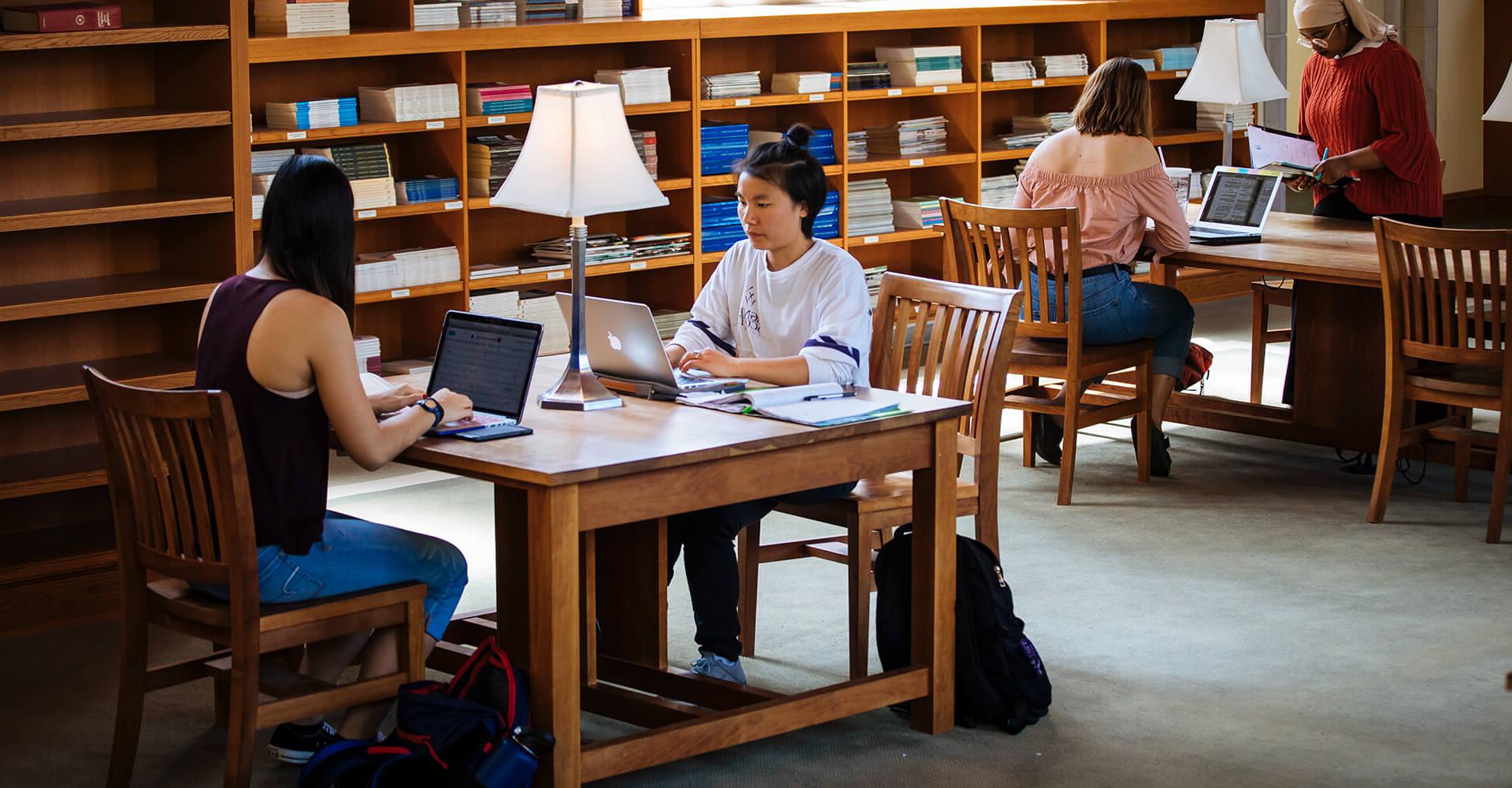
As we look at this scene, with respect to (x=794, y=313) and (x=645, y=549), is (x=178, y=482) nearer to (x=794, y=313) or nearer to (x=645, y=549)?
(x=645, y=549)

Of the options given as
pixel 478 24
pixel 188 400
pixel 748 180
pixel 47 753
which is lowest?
pixel 47 753

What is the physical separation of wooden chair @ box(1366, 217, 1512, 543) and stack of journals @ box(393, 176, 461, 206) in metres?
2.89

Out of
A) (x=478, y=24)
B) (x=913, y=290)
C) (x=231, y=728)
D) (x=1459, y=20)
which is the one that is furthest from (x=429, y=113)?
(x=1459, y=20)

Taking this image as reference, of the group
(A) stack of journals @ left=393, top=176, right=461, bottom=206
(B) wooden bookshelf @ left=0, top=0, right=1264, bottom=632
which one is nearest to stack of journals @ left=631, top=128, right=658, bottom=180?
(B) wooden bookshelf @ left=0, top=0, right=1264, bottom=632

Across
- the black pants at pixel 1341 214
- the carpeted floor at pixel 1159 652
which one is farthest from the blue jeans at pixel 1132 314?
the black pants at pixel 1341 214

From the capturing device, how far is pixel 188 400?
2900 mm

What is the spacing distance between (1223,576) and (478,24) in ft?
10.0

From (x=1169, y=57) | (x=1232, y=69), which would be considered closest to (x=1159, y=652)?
(x=1232, y=69)

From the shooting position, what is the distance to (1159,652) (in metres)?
4.06

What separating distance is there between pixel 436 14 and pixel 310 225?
2.96 meters

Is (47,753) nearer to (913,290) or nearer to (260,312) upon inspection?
(260,312)

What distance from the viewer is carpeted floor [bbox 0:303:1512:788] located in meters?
3.44

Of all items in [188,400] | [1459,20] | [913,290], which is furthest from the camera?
[1459,20]

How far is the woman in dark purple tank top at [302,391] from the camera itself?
10.1ft
